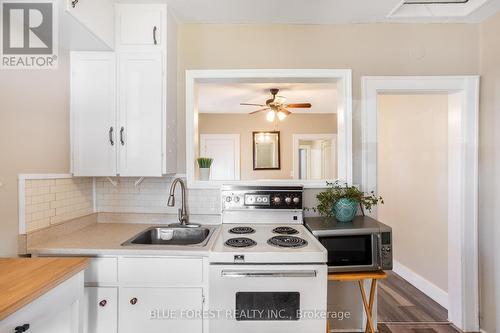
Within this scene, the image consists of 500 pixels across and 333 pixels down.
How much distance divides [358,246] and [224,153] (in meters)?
4.44

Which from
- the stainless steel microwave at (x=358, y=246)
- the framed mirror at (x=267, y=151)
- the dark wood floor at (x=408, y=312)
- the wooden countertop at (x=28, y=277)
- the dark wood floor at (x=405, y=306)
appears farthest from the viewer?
the framed mirror at (x=267, y=151)

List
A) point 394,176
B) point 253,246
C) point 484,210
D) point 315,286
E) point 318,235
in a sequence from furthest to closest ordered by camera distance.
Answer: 1. point 394,176
2. point 484,210
3. point 318,235
4. point 253,246
5. point 315,286

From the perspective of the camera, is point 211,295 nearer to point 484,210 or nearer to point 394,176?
point 484,210

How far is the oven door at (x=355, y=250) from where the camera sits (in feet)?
5.77

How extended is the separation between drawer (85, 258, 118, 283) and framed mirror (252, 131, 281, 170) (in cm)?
443

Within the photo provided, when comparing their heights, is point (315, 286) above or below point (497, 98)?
below

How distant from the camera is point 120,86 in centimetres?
194

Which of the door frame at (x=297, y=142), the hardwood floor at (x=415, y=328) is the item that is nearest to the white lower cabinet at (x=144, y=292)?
the hardwood floor at (x=415, y=328)

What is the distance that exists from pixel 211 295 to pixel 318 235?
753 mm

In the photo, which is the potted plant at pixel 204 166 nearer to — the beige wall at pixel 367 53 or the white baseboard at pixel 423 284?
the beige wall at pixel 367 53

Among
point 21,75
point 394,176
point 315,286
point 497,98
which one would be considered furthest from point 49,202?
point 394,176

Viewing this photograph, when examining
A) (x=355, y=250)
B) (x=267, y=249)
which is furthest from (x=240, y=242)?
(x=355, y=250)

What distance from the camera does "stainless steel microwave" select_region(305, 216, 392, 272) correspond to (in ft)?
5.76

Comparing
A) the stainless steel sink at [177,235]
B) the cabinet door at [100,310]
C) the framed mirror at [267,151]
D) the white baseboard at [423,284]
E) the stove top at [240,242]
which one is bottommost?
the white baseboard at [423,284]
